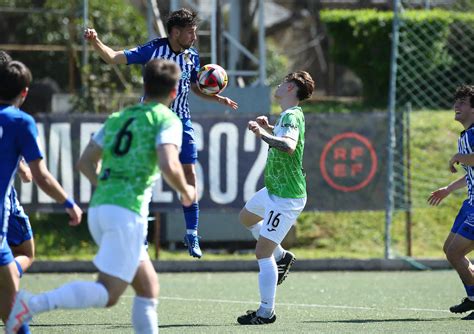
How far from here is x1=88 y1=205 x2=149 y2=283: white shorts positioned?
244 inches

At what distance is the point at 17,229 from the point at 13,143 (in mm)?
1112

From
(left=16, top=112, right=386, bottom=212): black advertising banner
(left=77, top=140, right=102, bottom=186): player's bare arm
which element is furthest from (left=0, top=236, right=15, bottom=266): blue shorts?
(left=16, top=112, right=386, bottom=212): black advertising banner

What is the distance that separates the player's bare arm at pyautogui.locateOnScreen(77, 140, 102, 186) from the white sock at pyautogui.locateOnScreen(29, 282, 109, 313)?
2.67 feet

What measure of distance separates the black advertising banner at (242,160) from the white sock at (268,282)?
18.6 feet

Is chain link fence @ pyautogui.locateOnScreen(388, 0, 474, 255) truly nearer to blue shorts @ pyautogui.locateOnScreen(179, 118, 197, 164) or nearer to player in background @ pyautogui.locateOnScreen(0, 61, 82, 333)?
blue shorts @ pyautogui.locateOnScreen(179, 118, 197, 164)

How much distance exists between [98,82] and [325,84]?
1300 centimetres

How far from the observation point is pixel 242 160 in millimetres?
14844

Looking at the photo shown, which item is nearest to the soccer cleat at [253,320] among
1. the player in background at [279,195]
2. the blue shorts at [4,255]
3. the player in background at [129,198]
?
the player in background at [279,195]

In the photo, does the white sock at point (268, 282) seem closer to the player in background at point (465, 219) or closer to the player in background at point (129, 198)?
the player in background at point (465, 219)

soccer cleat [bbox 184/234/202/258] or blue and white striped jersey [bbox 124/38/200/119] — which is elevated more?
blue and white striped jersey [bbox 124/38/200/119]

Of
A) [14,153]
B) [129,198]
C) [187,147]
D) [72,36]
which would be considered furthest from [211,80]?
[72,36]

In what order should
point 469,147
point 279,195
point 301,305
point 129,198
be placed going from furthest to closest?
1. point 301,305
2. point 469,147
3. point 279,195
4. point 129,198

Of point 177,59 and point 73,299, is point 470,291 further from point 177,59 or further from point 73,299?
point 73,299

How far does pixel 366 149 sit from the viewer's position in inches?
598
